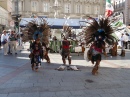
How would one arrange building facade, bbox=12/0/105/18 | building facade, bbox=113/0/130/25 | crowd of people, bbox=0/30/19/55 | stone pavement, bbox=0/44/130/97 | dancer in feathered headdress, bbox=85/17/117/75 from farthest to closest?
1. building facade, bbox=12/0/105/18
2. building facade, bbox=113/0/130/25
3. crowd of people, bbox=0/30/19/55
4. dancer in feathered headdress, bbox=85/17/117/75
5. stone pavement, bbox=0/44/130/97

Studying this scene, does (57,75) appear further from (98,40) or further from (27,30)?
(27,30)

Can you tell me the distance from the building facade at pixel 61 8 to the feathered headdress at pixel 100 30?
5342cm

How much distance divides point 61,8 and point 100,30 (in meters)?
56.7

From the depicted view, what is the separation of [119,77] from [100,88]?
2076 millimetres

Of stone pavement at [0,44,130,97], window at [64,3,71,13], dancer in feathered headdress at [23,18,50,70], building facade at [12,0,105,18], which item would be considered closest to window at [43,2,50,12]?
building facade at [12,0,105,18]

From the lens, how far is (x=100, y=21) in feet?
34.2

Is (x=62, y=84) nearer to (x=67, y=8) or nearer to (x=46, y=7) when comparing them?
(x=46, y=7)

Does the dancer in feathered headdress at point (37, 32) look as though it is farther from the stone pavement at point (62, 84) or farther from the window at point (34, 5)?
the window at point (34, 5)

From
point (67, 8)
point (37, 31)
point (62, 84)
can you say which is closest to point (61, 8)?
point (67, 8)

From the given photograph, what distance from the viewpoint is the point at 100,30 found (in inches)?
400

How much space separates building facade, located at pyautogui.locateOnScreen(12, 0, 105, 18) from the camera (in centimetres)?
6788

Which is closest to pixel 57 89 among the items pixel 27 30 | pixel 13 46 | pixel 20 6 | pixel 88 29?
pixel 88 29

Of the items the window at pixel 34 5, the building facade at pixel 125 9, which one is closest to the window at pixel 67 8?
the window at pixel 34 5

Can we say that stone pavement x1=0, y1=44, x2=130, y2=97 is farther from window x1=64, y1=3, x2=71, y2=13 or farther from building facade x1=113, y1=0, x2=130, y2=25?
window x1=64, y1=3, x2=71, y2=13
